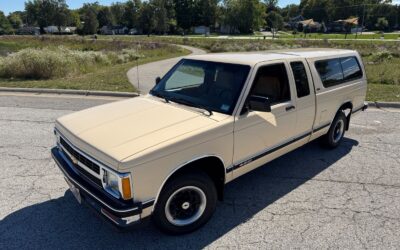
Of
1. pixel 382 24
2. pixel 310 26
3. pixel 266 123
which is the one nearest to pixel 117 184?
pixel 266 123

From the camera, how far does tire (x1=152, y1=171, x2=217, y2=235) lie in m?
2.98

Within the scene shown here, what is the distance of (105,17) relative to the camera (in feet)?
405

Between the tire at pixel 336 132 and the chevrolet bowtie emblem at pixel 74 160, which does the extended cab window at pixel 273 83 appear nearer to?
the tire at pixel 336 132

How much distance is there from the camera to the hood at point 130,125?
9.28ft

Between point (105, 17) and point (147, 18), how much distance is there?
34.9 metres

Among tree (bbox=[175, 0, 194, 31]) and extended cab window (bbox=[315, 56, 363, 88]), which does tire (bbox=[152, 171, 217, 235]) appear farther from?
tree (bbox=[175, 0, 194, 31])

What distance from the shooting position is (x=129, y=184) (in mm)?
2617

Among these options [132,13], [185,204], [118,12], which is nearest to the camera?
[185,204]

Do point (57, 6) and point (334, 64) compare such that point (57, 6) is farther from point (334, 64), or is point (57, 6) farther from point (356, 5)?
point (334, 64)

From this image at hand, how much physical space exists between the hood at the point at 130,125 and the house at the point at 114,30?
373 feet

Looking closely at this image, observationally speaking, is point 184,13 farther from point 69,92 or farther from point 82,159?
point 82,159

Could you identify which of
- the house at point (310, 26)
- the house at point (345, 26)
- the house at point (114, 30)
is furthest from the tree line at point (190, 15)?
the house at point (310, 26)

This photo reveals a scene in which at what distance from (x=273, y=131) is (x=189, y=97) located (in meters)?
1.11

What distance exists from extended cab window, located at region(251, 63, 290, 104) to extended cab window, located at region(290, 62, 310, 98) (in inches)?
8.3
